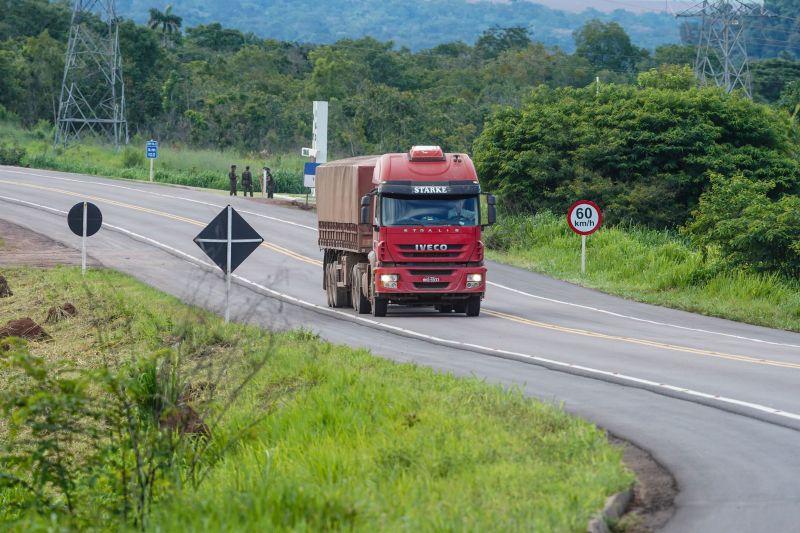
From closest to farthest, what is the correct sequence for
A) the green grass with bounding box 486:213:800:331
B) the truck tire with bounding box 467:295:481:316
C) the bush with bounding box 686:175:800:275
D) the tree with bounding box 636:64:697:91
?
the truck tire with bounding box 467:295:481:316 < the green grass with bounding box 486:213:800:331 < the bush with bounding box 686:175:800:275 < the tree with bounding box 636:64:697:91

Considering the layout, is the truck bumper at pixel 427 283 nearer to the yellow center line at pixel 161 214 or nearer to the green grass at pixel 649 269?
the green grass at pixel 649 269

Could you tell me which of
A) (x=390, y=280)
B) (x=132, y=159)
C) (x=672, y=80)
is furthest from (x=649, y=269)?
(x=132, y=159)

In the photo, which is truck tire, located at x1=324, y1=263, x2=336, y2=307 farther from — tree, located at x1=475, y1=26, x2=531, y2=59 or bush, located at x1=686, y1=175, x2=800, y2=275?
tree, located at x1=475, y1=26, x2=531, y2=59

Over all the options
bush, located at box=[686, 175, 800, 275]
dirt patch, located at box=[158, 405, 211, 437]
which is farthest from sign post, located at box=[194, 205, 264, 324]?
bush, located at box=[686, 175, 800, 275]

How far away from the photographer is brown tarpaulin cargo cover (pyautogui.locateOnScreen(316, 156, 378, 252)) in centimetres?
2791

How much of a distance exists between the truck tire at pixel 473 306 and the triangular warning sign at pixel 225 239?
6354 mm

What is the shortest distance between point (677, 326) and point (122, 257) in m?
21.6

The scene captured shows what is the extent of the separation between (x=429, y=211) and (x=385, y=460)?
1657 cm

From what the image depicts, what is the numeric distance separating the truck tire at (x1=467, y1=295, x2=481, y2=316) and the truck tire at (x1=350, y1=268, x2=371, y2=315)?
237cm

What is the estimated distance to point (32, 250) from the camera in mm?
42594

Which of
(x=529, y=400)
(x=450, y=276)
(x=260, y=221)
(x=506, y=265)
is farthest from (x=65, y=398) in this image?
(x=260, y=221)

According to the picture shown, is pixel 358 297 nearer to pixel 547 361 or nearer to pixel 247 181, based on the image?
pixel 547 361

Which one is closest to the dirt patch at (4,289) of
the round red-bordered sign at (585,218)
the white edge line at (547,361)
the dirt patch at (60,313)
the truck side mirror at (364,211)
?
the dirt patch at (60,313)

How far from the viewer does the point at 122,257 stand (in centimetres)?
4125
